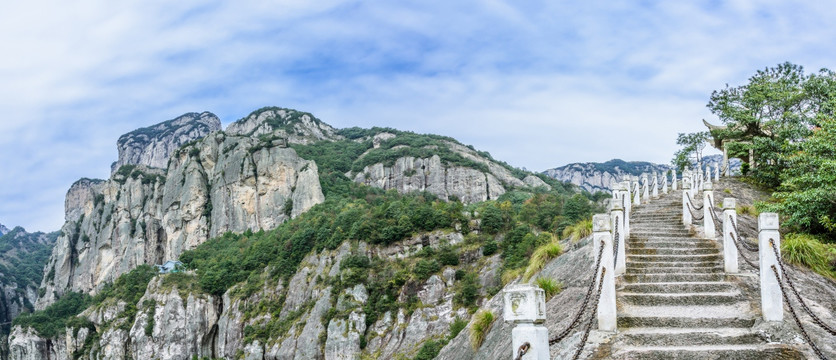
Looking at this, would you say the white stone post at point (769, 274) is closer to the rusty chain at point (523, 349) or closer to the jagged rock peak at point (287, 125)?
the rusty chain at point (523, 349)

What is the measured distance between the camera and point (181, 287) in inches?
2756

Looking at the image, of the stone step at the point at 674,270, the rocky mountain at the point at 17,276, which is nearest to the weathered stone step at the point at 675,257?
the stone step at the point at 674,270

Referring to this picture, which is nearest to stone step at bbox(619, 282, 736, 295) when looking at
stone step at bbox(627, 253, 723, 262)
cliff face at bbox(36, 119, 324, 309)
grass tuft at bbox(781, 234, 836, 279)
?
stone step at bbox(627, 253, 723, 262)

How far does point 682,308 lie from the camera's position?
7.68m

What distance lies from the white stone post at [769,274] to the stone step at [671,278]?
1882 millimetres

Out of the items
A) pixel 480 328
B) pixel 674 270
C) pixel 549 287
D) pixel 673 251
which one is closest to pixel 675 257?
pixel 673 251

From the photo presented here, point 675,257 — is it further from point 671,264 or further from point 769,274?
point 769,274

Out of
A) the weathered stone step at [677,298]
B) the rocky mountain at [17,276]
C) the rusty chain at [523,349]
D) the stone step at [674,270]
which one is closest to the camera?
the rusty chain at [523,349]

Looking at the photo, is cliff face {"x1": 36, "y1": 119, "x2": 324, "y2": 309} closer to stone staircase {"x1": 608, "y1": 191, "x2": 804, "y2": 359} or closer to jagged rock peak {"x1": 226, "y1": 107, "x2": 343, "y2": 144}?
jagged rock peak {"x1": 226, "y1": 107, "x2": 343, "y2": 144}

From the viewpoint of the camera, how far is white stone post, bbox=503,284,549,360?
14.6 ft

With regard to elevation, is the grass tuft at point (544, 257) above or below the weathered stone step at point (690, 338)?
above

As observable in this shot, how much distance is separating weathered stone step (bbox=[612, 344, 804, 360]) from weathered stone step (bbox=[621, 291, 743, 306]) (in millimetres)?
1568

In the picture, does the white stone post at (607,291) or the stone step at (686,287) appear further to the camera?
the stone step at (686,287)

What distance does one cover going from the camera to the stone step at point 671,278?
876 centimetres
